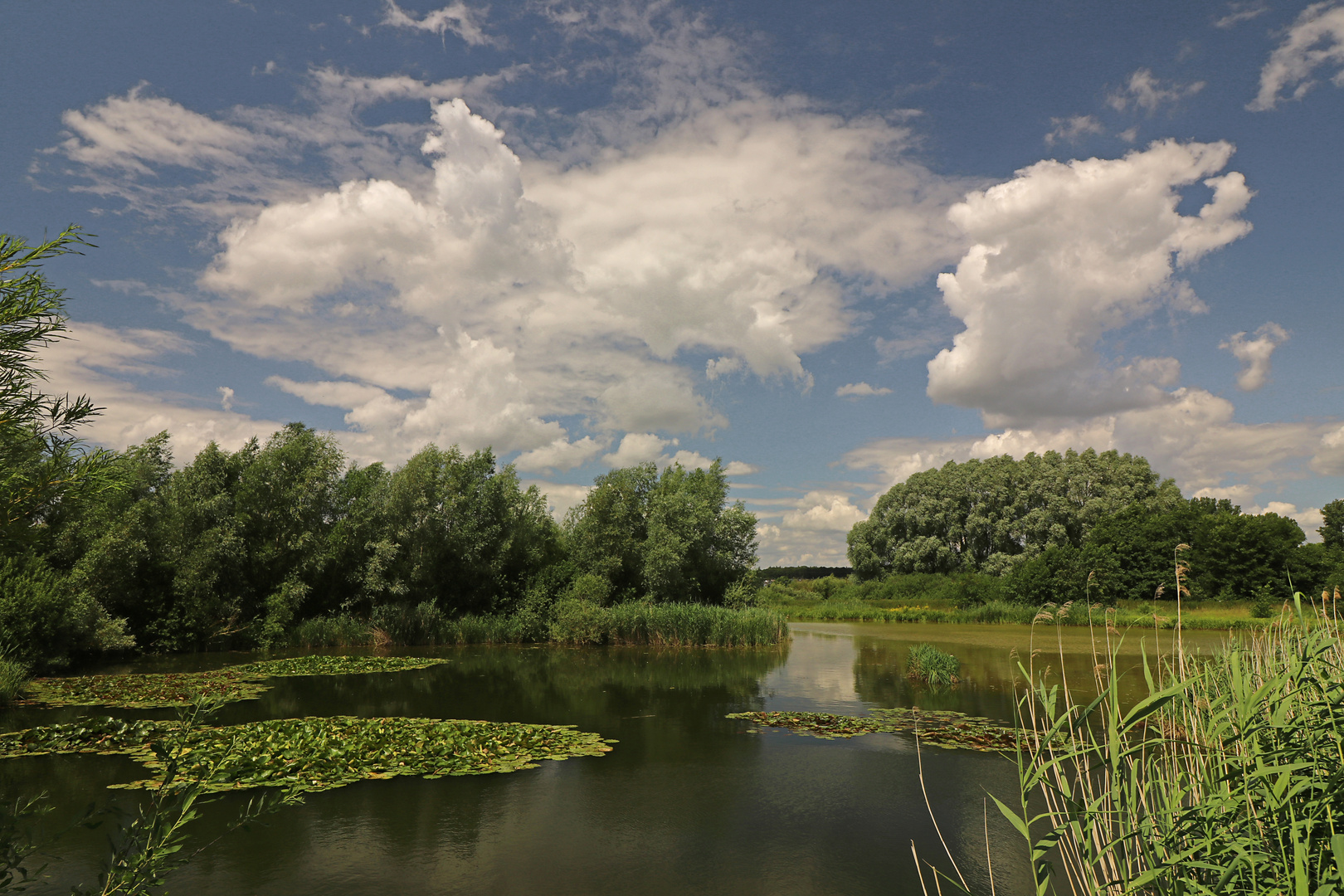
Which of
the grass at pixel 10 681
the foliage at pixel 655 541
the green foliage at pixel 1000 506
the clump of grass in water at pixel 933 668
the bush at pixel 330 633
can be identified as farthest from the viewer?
the green foliage at pixel 1000 506

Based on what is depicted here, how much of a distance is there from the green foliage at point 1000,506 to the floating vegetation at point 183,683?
150 ft

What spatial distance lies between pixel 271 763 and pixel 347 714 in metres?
4.57

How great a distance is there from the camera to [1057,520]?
55.6 meters

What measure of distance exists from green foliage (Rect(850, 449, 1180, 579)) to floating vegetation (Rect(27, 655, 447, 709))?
1797 inches

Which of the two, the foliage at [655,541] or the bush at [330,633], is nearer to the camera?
the bush at [330,633]

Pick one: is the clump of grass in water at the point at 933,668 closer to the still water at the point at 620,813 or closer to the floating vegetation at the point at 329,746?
the still water at the point at 620,813

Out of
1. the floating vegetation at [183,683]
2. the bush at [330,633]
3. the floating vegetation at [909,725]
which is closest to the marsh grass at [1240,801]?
the floating vegetation at [909,725]

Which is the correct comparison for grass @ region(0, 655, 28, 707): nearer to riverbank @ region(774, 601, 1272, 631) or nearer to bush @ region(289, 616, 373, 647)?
bush @ region(289, 616, 373, 647)

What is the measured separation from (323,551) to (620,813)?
25138 millimetres

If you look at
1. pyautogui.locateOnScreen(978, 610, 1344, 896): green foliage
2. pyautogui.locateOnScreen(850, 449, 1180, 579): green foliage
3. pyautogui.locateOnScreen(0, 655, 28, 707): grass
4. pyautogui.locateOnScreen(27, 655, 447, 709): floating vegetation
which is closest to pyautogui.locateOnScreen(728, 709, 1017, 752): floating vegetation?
pyautogui.locateOnScreen(978, 610, 1344, 896): green foliage

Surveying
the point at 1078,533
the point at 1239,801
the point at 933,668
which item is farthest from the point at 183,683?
the point at 1078,533

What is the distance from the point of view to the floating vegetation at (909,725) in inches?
496

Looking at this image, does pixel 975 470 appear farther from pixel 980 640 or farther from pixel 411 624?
pixel 411 624

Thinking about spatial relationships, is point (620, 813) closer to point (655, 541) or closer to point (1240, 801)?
point (1240, 801)
